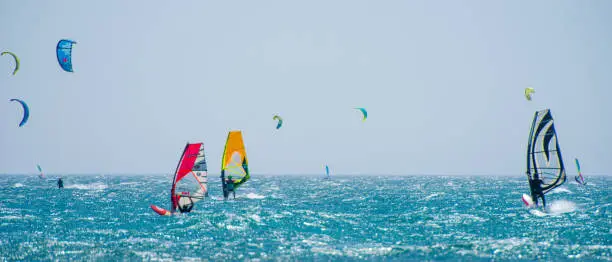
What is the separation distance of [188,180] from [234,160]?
916 cm

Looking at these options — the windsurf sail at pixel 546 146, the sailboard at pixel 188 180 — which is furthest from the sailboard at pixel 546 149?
the sailboard at pixel 188 180

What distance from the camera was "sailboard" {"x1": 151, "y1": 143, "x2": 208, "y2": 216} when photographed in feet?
83.6

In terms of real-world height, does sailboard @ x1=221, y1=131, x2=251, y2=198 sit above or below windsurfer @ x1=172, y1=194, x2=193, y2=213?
above

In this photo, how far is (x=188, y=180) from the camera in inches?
1042

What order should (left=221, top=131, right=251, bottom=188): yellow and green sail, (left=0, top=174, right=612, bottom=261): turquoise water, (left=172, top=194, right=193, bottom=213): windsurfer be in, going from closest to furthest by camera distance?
(left=0, top=174, right=612, bottom=261): turquoise water, (left=172, top=194, right=193, bottom=213): windsurfer, (left=221, top=131, right=251, bottom=188): yellow and green sail

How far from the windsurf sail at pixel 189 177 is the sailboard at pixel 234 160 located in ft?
25.0

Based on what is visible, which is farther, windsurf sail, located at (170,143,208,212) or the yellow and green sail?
the yellow and green sail

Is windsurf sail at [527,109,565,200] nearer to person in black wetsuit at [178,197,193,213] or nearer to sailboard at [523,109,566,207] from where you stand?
sailboard at [523,109,566,207]

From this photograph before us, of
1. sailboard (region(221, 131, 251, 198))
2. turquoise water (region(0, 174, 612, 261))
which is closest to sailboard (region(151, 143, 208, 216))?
turquoise water (region(0, 174, 612, 261))

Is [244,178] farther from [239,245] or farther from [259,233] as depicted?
[239,245]

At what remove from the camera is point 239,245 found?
55.8 ft

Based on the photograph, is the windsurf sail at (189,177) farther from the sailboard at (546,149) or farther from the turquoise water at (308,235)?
the sailboard at (546,149)

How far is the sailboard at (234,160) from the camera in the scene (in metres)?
34.9

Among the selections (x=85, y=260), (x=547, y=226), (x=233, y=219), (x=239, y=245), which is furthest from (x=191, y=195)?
(x=547, y=226)
